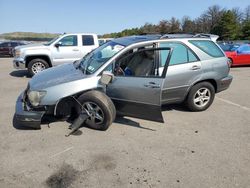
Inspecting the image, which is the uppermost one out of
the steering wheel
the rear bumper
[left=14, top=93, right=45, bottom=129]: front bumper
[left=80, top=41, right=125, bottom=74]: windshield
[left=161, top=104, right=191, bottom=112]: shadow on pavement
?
[left=80, top=41, right=125, bottom=74]: windshield

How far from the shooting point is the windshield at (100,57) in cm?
448

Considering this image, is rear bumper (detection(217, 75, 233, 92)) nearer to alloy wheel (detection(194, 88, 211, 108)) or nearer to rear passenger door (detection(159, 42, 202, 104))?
alloy wheel (detection(194, 88, 211, 108))

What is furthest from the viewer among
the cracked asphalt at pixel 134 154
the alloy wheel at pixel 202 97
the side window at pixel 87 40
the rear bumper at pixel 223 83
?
the side window at pixel 87 40

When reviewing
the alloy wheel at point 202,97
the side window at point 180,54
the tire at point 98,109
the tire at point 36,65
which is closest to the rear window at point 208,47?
the side window at point 180,54

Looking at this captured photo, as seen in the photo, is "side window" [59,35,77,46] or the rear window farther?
"side window" [59,35,77,46]

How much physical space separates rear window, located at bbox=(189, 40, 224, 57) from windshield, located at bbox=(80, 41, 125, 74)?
1.67 m

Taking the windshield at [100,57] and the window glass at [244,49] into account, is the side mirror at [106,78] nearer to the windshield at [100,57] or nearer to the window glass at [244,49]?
the windshield at [100,57]

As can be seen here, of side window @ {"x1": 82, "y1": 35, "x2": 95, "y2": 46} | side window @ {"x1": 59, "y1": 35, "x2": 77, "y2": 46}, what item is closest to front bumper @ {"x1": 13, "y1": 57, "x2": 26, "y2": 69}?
side window @ {"x1": 59, "y1": 35, "x2": 77, "y2": 46}

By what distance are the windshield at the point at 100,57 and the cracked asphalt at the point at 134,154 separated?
1.17m

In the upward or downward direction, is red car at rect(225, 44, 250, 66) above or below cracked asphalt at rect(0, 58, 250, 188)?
above


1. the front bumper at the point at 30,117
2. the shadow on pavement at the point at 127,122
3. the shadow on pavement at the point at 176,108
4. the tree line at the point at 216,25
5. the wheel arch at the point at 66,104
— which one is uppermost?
the tree line at the point at 216,25

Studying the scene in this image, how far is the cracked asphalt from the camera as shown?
9.69 feet

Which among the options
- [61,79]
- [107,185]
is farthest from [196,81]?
[107,185]

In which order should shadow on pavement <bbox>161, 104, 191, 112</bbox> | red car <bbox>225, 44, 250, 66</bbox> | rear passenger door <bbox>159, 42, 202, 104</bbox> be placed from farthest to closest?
red car <bbox>225, 44, 250, 66</bbox> < shadow on pavement <bbox>161, 104, 191, 112</bbox> < rear passenger door <bbox>159, 42, 202, 104</bbox>
